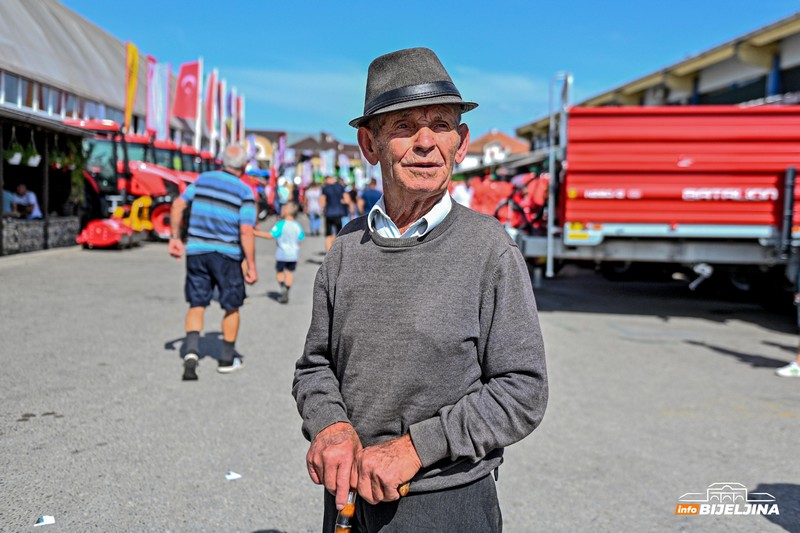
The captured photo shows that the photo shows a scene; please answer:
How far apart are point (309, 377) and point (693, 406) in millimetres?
4614

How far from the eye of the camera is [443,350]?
1.71 m

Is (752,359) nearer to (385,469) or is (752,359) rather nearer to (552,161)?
(552,161)

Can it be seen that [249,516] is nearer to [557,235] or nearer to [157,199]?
[557,235]

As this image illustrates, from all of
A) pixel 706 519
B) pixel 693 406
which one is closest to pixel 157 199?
pixel 693 406

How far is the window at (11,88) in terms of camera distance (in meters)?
19.5

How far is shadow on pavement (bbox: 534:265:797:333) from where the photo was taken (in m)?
10.5

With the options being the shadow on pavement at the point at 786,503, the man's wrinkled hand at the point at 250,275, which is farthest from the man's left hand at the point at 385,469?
the man's wrinkled hand at the point at 250,275

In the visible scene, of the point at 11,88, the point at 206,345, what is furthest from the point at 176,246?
the point at 11,88

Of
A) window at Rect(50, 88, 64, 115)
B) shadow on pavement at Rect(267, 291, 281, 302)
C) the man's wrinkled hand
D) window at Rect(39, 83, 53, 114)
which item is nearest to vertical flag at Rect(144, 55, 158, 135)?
window at Rect(50, 88, 64, 115)

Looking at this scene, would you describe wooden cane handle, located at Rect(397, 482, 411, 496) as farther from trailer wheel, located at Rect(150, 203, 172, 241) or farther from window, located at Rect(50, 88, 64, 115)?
window, located at Rect(50, 88, 64, 115)

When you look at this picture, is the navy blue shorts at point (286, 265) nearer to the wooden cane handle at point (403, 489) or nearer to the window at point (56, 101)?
the wooden cane handle at point (403, 489)

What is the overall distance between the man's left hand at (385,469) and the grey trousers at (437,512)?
0.13 meters

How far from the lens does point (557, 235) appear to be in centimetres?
992

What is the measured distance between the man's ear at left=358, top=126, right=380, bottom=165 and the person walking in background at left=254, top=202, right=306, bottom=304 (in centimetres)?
810
